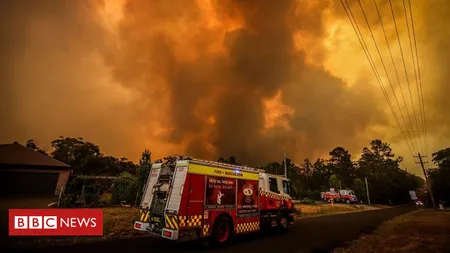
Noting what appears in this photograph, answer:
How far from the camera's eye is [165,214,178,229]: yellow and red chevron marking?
8502mm

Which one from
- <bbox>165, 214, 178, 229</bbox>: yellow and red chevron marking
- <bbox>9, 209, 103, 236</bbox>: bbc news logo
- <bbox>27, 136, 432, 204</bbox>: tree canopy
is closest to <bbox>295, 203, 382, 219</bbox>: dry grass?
<bbox>27, 136, 432, 204</bbox>: tree canopy

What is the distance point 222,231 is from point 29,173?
27815 mm

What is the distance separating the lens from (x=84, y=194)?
57.4 feet

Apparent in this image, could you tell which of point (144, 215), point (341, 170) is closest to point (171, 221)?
point (144, 215)

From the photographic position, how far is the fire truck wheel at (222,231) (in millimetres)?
9578

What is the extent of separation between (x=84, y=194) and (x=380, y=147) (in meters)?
117

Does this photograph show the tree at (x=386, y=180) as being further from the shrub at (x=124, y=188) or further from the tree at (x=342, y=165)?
the shrub at (x=124, y=188)

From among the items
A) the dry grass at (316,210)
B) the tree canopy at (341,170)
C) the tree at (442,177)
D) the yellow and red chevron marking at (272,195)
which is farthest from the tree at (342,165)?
the yellow and red chevron marking at (272,195)

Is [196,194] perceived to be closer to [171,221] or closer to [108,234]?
[171,221]

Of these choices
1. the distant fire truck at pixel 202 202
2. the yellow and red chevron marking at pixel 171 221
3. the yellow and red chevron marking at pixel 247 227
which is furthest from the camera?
the yellow and red chevron marking at pixel 247 227

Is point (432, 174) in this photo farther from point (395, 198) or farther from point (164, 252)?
point (164, 252)

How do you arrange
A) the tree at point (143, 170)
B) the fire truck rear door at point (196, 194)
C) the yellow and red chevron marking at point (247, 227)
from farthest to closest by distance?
the tree at point (143, 170) → the yellow and red chevron marking at point (247, 227) → the fire truck rear door at point (196, 194)

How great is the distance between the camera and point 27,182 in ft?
87.5

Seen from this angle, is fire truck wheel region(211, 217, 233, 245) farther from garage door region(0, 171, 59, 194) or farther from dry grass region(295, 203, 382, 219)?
garage door region(0, 171, 59, 194)
